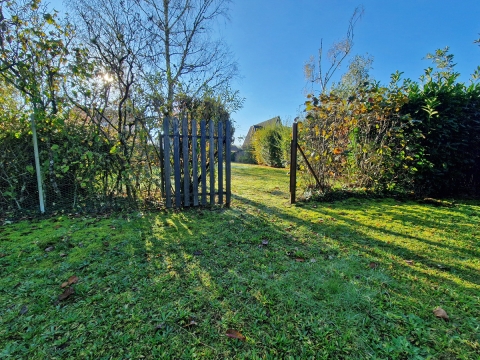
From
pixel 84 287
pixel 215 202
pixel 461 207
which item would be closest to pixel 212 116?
pixel 215 202

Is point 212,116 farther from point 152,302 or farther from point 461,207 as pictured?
point 461,207

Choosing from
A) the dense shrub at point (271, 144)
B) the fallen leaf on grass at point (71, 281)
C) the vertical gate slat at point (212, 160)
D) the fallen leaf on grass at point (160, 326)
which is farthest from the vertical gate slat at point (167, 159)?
the dense shrub at point (271, 144)

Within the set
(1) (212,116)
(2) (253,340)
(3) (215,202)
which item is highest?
(1) (212,116)

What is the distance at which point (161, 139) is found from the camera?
364 cm

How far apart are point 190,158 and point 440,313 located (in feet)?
11.5

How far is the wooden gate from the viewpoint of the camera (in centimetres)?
350

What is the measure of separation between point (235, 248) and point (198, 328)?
1129 millimetres

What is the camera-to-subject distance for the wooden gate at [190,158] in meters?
3.50

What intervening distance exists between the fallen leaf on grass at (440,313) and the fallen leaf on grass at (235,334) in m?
1.32

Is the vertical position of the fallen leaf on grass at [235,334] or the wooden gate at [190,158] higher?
the wooden gate at [190,158]

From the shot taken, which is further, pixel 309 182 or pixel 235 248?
pixel 309 182

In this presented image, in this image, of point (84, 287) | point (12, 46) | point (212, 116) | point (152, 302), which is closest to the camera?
point (152, 302)

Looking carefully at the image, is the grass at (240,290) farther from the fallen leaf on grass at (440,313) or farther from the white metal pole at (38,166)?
the white metal pole at (38,166)

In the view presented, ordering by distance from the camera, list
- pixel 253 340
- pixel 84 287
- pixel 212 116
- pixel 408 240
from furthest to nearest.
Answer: pixel 212 116
pixel 408 240
pixel 84 287
pixel 253 340
